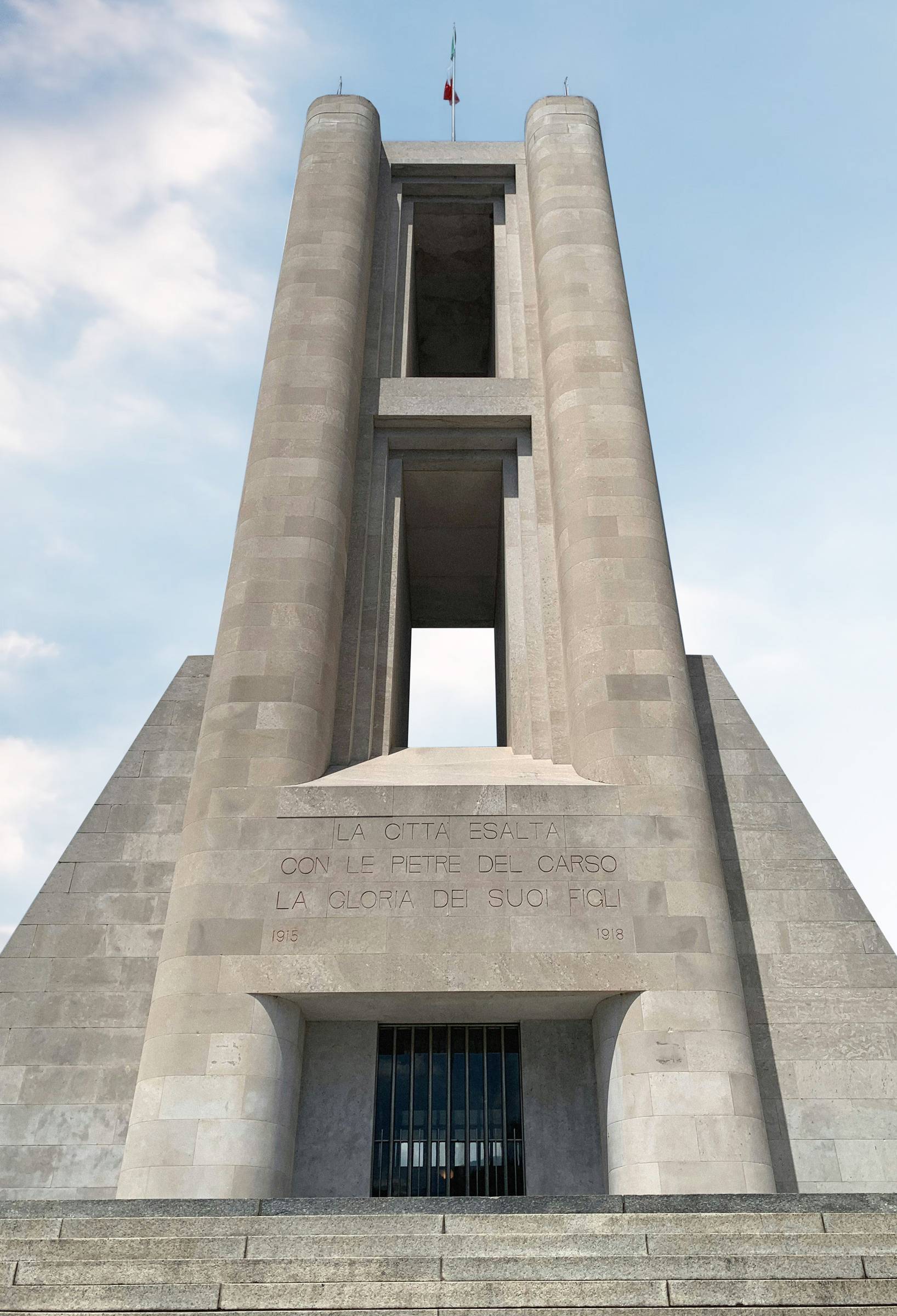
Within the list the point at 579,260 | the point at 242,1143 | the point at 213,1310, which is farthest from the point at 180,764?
the point at 579,260

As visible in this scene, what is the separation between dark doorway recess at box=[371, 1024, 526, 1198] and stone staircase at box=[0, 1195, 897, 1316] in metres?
6.63

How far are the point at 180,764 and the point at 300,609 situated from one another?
3.60 metres

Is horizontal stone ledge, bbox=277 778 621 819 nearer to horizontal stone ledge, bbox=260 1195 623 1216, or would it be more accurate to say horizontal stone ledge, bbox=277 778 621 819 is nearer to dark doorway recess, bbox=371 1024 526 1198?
dark doorway recess, bbox=371 1024 526 1198

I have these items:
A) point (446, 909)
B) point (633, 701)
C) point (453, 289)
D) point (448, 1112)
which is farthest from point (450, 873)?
point (453, 289)

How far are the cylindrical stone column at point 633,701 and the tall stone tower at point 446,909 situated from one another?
0.06 meters

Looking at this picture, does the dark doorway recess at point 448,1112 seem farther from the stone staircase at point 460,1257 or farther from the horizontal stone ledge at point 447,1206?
the stone staircase at point 460,1257

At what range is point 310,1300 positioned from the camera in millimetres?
6609

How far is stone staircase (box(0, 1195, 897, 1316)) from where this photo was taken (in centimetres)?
660

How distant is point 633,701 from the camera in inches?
595

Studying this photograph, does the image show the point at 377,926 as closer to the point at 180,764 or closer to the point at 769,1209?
the point at 180,764

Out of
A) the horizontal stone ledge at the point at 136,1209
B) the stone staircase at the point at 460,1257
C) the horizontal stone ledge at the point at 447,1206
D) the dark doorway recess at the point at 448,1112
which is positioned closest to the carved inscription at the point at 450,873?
the dark doorway recess at the point at 448,1112

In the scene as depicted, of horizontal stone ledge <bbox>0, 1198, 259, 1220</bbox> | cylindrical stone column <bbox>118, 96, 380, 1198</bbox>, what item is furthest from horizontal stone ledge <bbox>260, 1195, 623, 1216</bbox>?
cylindrical stone column <bbox>118, 96, 380, 1198</bbox>

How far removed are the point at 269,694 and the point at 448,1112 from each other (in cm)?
700

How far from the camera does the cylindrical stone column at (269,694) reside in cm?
1205
